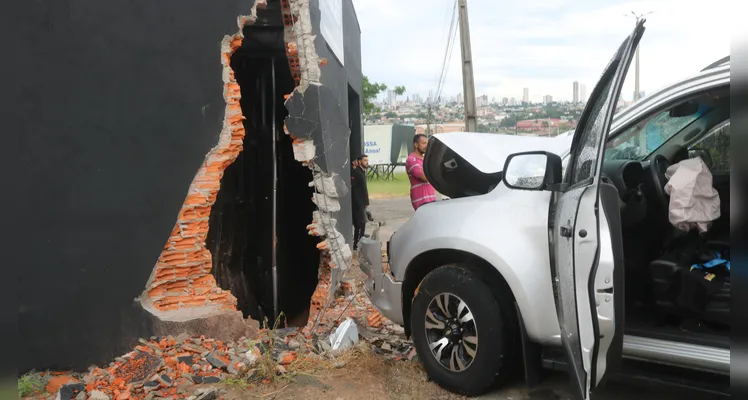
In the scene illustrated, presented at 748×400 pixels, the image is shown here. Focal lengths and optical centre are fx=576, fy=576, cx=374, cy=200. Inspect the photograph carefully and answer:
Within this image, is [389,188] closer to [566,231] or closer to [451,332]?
[451,332]

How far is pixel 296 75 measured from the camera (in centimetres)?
623

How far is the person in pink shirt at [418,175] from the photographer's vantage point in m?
7.38

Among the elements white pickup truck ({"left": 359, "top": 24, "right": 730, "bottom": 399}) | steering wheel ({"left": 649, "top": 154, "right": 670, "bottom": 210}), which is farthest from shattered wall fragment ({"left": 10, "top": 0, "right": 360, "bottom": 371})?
steering wheel ({"left": 649, "top": 154, "right": 670, "bottom": 210})

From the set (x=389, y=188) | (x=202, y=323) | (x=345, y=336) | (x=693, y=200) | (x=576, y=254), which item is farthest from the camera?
(x=389, y=188)

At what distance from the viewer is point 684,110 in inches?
145

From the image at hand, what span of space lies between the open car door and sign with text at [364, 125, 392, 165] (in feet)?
96.9

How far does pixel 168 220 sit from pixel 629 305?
3468mm

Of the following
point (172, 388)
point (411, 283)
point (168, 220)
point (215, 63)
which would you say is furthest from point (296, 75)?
point (172, 388)

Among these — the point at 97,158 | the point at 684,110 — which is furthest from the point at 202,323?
the point at 684,110

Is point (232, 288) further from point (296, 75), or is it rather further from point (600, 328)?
point (600, 328)

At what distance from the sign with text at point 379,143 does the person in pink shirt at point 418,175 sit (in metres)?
24.9

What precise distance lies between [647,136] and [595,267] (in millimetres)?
1607

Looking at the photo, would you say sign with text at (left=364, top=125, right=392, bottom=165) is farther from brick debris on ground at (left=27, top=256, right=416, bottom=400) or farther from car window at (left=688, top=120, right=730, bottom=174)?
car window at (left=688, top=120, right=730, bottom=174)

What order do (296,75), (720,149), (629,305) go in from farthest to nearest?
(296,75), (720,149), (629,305)
